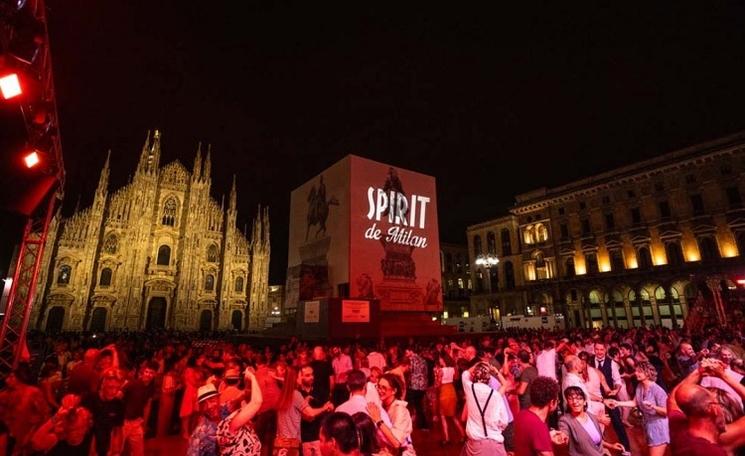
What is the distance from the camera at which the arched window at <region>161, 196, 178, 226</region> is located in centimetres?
4159

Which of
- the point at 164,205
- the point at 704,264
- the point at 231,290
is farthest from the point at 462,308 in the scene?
the point at 164,205

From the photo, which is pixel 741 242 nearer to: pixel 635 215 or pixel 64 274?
pixel 635 215

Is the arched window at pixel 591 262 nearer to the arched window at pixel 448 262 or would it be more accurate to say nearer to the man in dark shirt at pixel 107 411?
the arched window at pixel 448 262

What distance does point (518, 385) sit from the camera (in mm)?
6031

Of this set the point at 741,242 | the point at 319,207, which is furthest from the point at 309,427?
the point at 741,242

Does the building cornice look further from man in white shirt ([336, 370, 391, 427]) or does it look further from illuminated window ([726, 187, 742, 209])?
man in white shirt ([336, 370, 391, 427])

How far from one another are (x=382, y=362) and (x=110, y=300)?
127 ft

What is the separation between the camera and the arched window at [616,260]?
3641 centimetres

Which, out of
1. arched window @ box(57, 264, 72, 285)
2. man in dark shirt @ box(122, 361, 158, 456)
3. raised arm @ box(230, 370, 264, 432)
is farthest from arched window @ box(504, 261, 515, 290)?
arched window @ box(57, 264, 72, 285)

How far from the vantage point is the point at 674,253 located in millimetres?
33281

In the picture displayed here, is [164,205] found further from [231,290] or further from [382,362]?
[382,362]

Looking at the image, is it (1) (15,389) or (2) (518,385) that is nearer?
(1) (15,389)

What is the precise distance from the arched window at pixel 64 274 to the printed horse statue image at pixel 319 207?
2652 cm

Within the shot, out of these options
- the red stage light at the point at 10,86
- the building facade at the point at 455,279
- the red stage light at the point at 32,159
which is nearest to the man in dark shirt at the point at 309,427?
the red stage light at the point at 10,86
